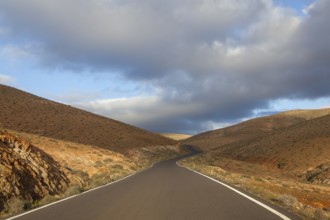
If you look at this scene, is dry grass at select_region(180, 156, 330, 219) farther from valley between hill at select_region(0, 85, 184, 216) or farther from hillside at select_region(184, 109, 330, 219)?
valley between hill at select_region(0, 85, 184, 216)

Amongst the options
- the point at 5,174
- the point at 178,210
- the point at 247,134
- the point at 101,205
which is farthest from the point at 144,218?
the point at 247,134

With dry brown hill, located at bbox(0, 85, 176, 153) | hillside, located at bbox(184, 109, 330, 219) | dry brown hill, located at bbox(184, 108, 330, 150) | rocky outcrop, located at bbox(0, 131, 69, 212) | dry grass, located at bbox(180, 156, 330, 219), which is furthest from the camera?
dry brown hill, located at bbox(184, 108, 330, 150)

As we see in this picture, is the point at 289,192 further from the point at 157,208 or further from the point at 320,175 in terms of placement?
the point at 320,175

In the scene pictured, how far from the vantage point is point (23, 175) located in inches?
632

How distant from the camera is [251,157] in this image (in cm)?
6744

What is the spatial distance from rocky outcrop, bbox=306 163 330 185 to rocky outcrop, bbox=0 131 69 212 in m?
26.7

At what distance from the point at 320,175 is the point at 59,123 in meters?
52.9

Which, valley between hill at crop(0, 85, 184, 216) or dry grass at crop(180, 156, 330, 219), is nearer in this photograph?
dry grass at crop(180, 156, 330, 219)

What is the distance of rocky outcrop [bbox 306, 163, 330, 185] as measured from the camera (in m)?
38.9

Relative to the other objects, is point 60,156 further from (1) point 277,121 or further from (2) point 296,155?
(1) point 277,121

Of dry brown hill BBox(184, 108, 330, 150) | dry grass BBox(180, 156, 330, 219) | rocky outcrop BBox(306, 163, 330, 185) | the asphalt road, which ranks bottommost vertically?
the asphalt road

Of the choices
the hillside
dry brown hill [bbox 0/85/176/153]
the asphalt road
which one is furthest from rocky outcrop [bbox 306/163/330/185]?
dry brown hill [bbox 0/85/176/153]

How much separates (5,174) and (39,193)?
1969mm

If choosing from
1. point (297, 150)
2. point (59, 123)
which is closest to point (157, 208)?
point (297, 150)
